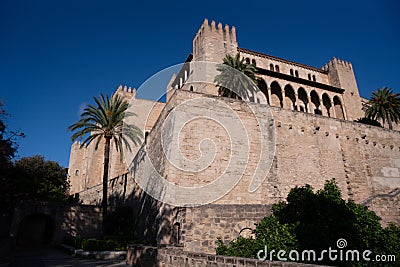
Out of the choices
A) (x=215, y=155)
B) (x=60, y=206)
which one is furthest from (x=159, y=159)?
(x=60, y=206)

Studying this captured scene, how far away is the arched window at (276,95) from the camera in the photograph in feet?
108

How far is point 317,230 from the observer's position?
830 centimetres

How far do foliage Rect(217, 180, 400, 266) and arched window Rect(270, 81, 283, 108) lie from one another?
947 inches

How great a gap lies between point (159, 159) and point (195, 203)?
13.8 feet

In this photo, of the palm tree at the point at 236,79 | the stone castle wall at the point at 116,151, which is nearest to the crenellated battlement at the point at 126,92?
the stone castle wall at the point at 116,151

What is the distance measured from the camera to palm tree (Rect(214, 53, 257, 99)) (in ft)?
83.1

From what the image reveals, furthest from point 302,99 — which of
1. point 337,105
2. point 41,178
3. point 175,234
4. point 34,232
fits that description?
point 34,232

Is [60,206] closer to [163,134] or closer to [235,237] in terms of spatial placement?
[163,134]

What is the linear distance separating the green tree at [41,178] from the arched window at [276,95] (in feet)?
93.0

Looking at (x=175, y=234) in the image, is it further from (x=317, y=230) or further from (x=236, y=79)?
(x=236, y=79)

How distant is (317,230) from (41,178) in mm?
32561

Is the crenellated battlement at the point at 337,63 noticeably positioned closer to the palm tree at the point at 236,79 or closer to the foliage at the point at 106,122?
the palm tree at the point at 236,79

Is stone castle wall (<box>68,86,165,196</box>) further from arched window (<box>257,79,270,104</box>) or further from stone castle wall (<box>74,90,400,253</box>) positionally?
arched window (<box>257,79,270,104</box>)

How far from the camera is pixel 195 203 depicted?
43.8ft
